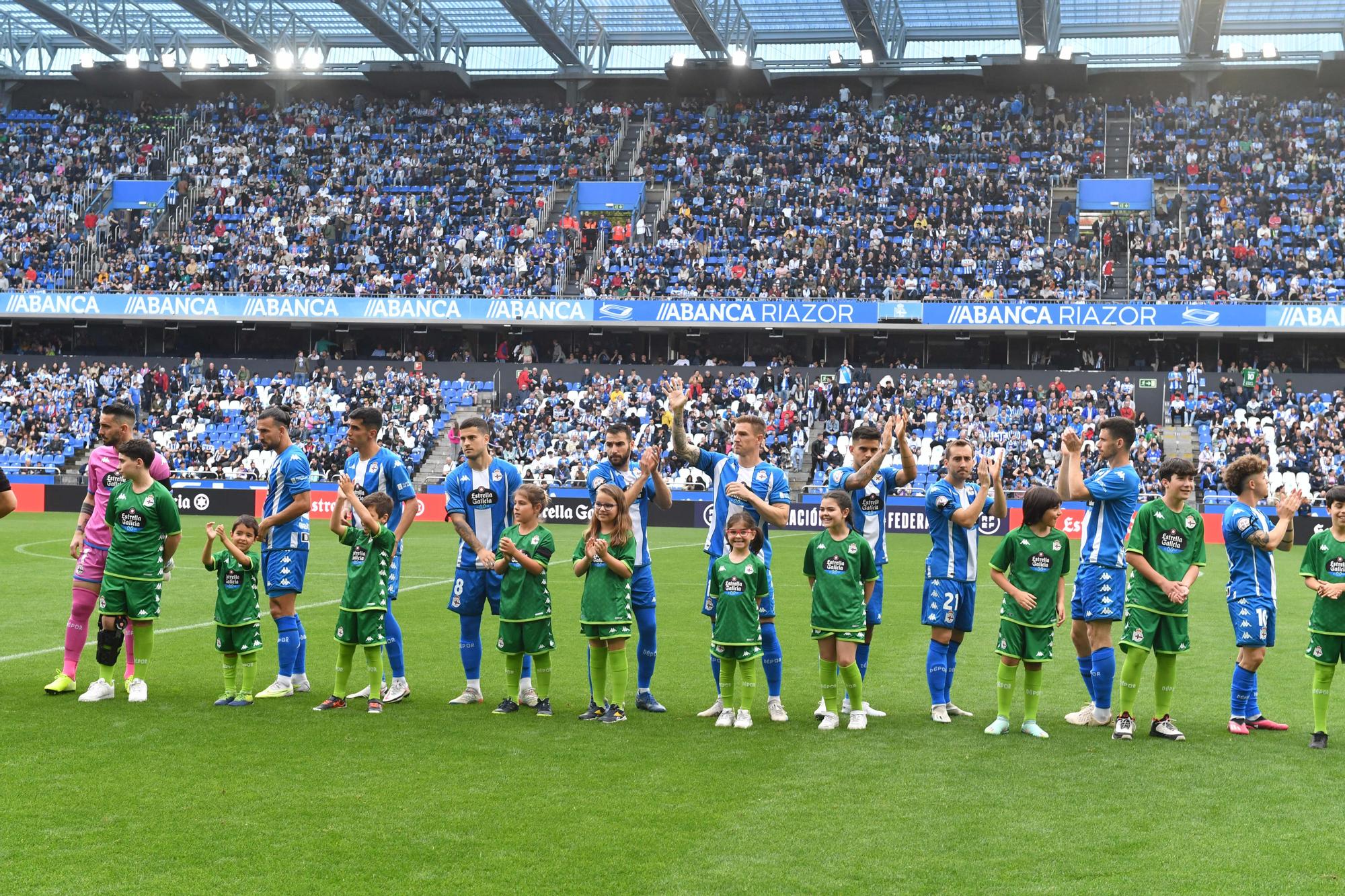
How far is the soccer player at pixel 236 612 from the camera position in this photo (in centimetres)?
983

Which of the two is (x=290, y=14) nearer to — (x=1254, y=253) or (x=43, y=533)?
(x=43, y=533)

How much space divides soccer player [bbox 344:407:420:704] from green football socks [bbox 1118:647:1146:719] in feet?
17.2

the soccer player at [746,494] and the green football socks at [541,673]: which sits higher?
the soccer player at [746,494]

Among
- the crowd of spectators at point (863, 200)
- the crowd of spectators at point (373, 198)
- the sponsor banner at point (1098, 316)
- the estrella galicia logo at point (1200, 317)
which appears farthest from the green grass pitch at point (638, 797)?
the crowd of spectators at point (373, 198)

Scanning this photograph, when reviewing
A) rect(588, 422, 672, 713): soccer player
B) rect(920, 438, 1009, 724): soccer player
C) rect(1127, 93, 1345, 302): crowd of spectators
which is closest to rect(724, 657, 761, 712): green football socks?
rect(588, 422, 672, 713): soccer player

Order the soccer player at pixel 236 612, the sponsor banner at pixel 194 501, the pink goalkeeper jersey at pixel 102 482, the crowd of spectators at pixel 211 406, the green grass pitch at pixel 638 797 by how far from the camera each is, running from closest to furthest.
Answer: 1. the green grass pitch at pixel 638 797
2. the soccer player at pixel 236 612
3. the pink goalkeeper jersey at pixel 102 482
4. the sponsor banner at pixel 194 501
5. the crowd of spectators at pixel 211 406

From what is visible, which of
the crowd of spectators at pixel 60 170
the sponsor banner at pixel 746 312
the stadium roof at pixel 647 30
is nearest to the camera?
the sponsor banner at pixel 746 312

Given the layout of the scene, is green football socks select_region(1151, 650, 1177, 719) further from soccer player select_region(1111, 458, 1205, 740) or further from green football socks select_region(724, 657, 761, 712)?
green football socks select_region(724, 657, 761, 712)

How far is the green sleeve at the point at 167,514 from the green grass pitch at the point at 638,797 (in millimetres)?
1304

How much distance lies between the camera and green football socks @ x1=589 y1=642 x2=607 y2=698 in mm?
9547

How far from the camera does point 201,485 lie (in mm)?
35375

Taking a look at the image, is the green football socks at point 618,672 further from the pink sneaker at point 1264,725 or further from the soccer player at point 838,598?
the pink sneaker at point 1264,725

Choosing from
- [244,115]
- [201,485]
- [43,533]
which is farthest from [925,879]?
[244,115]

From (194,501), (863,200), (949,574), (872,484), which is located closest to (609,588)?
(872,484)
